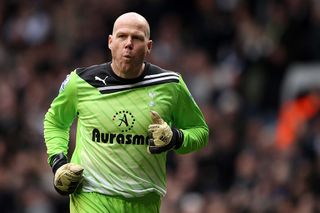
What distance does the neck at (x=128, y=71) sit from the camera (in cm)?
995

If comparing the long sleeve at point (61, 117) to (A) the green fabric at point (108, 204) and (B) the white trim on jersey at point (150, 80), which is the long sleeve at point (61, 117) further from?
(A) the green fabric at point (108, 204)

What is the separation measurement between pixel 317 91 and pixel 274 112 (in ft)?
3.66

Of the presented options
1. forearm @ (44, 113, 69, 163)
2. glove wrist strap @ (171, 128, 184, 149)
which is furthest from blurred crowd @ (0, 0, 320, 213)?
forearm @ (44, 113, 69, 163)

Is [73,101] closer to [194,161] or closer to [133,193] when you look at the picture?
[133,193]

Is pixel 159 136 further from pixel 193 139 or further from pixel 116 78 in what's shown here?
pixel 116 78

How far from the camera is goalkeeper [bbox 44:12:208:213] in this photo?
9859 millimetres

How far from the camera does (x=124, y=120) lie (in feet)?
32.6

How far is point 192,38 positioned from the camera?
20.0 metres

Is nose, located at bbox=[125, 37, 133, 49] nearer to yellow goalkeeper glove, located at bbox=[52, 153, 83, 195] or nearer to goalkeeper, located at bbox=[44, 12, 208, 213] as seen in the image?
goalkeeper, located at bbox=[44, 12, 208, 213]

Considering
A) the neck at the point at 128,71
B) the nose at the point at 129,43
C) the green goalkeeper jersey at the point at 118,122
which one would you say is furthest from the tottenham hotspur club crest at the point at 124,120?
the nose at the point at 129,43

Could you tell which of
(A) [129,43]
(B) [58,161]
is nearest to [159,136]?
(A) [129,43]

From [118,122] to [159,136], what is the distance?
0.46 metres

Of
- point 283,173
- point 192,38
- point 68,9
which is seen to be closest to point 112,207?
point 283,173

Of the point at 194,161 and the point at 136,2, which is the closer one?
the point at 194,161
